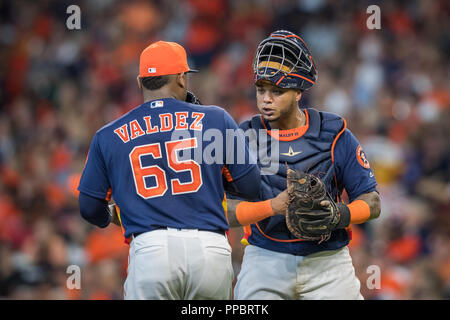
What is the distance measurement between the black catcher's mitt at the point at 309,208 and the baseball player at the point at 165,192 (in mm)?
300

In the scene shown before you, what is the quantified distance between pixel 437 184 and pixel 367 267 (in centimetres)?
153

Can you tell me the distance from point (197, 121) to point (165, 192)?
40 centimetres

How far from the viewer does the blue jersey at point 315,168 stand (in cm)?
373

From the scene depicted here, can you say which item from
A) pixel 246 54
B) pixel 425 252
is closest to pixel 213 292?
pixel 425 252

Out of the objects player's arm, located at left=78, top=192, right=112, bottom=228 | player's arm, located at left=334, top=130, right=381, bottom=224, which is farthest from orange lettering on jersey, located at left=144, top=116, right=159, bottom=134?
player's arm, located at left=334, top=130, right=381, bottom=224

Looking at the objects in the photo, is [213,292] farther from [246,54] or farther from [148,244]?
[246,54]

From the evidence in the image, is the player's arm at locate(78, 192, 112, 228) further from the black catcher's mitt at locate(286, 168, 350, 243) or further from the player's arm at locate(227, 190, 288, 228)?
the black catcher's mitt at locate(286, 168, 350, 243)

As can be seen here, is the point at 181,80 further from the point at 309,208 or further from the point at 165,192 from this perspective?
the point at 309,208

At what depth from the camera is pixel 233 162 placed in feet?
11.4

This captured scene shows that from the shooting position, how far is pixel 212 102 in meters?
8.68

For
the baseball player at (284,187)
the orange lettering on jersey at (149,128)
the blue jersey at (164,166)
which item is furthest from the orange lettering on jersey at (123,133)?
the baseball player at (284,187)

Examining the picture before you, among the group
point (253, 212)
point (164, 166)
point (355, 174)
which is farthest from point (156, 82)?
point (355, 174)

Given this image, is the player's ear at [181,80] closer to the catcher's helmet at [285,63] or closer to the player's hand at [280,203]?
the catcher's helmet at [285,63]

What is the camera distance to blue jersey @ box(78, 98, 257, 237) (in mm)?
3293
